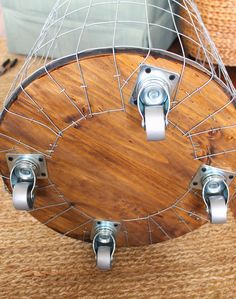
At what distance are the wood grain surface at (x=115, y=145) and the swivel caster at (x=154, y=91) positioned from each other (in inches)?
0.5

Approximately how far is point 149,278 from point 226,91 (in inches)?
17.5

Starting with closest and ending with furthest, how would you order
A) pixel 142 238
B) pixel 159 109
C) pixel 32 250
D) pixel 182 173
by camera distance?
1. pixel 159 109
2. pixel 182 173
3. pixel 142 238
4. pixel 32 250

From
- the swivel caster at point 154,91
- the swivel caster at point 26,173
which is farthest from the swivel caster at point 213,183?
the swivel caster at point 26,173

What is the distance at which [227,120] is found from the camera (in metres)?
0.71

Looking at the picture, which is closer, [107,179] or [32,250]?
[107,179]

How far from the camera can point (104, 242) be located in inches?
32.3

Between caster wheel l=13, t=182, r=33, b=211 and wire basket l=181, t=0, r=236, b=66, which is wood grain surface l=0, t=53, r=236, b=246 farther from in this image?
wire basket l=181, t=0, r=236, b=66

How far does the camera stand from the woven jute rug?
2.94 ft

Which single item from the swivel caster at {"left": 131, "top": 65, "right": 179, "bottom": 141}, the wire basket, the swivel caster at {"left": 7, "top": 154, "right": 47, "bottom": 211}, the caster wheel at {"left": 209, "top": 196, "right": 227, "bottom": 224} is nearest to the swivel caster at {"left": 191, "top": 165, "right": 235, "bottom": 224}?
the caster wheel at {"left": 209, "top": 196, "right": 227, "bottom": 224}

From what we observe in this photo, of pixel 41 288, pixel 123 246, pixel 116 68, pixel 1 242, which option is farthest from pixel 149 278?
pixel 116 68

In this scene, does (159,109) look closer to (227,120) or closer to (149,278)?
(227,120)

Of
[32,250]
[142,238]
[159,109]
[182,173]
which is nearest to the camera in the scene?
[159,109]

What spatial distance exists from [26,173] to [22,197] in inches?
2.2

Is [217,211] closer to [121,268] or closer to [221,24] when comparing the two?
[121,268]
